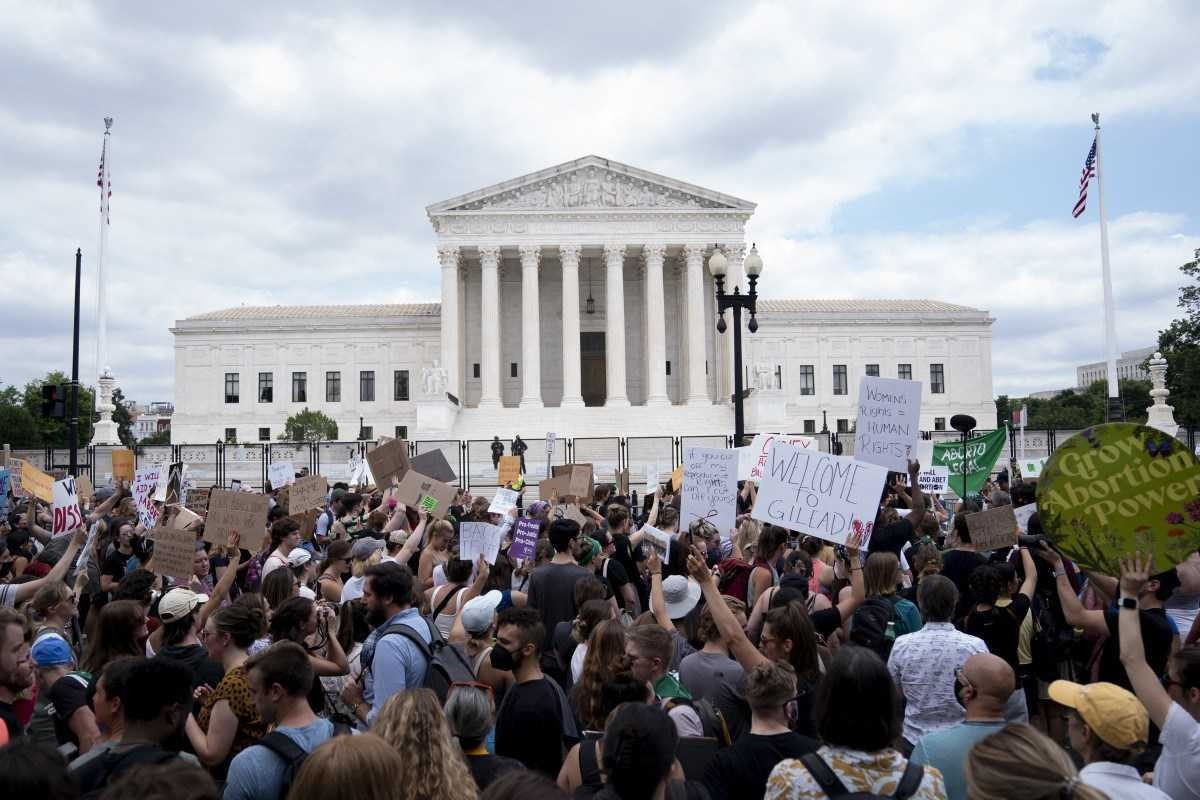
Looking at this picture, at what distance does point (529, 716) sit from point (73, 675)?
2.41 m

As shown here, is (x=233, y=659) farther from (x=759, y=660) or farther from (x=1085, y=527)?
(x=1085, y=527)

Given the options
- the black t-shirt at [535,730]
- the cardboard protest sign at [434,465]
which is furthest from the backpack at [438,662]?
the cardboard protest sign at [434,465]

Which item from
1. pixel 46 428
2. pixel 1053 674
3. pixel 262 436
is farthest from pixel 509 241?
pixel 1053 674

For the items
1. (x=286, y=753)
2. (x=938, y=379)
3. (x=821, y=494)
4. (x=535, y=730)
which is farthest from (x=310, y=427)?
(x=286, y=753)

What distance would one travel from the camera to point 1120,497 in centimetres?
504

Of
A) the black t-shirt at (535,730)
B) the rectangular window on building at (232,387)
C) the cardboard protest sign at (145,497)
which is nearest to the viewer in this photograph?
the black t-shirt at (535,730)

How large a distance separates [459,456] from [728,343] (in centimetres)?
2599

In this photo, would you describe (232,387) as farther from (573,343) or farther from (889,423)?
(889,423)

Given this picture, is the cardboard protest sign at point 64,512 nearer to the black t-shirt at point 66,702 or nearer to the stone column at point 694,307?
the black t-shirt at point 66,702

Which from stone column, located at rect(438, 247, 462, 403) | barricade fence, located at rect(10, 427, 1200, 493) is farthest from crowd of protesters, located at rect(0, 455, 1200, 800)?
stone column, located at rect(438, 247, 462, 403)

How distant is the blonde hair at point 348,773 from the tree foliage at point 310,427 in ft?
188

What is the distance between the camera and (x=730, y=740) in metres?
5.01

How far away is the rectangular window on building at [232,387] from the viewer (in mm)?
68562

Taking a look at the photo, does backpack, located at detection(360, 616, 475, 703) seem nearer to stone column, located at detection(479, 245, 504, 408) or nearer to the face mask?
the face mask
